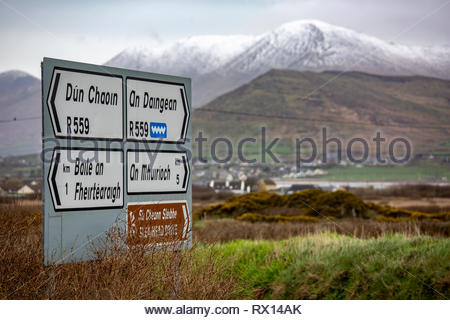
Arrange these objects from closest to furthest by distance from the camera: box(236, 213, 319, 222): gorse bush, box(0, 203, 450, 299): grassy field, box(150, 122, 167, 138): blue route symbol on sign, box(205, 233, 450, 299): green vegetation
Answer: box(0, 203, 450, 299): grassy field < box(150, 122, 167, 138): blue route symbol on sign < box(205, 233, 450, 299): green vegetation < box(236, 213, 319, 222): gorse bush

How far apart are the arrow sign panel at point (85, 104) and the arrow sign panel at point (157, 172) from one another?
1.32 ft

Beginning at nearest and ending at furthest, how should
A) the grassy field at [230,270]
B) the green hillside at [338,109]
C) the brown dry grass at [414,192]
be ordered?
1. the grassy field at [230,270]
2. the brown dry grass at [414,192]
3. the green hillside at [338,109]

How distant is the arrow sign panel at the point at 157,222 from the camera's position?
21.1ft

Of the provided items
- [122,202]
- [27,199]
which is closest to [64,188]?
[122,202]

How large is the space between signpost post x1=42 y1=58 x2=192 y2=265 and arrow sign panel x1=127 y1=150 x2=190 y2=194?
1cm

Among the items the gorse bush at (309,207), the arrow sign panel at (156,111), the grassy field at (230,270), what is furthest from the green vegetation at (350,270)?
the gorse bush at (309,207)

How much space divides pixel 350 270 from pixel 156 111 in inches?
219

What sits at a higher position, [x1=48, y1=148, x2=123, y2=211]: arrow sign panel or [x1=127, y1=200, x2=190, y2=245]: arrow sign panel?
[x1=48, y1=148, x2=123, y2=211]: arrow sign panel

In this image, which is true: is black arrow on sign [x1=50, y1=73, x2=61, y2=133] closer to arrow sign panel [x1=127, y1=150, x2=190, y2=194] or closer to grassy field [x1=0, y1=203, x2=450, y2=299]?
arrow sign panel [x1=127, y1=150, x2=190, y2=194]

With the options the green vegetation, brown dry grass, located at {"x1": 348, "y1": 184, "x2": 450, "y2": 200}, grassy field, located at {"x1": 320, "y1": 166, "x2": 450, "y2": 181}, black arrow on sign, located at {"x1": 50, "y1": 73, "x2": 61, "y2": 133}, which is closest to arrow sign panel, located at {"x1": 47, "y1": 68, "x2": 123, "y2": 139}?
black arrow on sign, located at {"x1": 50, "y1": 73, "x2": 61, "y2": 133}

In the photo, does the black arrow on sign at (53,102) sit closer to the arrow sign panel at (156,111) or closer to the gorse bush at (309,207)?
the arrow sign panel at (156,111)

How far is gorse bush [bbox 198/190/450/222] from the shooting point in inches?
1240

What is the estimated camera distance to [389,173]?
100500 millimetres
